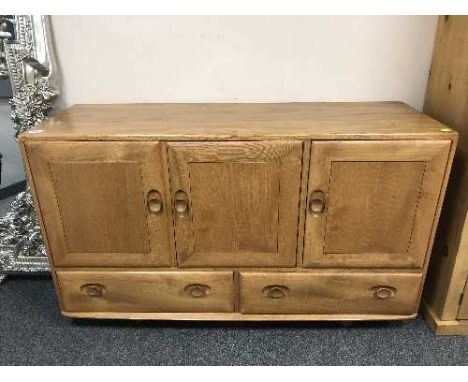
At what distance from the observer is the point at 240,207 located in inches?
44.1

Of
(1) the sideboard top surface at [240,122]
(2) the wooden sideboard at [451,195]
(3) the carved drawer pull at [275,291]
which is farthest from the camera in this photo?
(3) the carved drawer pull at [275,291]

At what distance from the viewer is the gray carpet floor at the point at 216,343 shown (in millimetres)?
1221

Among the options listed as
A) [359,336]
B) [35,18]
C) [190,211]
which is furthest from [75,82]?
[359,336]

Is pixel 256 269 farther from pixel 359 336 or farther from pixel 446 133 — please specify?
pixel 446 133

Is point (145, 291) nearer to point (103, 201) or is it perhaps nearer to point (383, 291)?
point (103, 201)

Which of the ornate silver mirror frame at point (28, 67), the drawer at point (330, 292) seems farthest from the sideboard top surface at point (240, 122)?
the drawer at point (330, 292)

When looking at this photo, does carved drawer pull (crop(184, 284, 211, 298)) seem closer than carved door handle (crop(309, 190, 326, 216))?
No

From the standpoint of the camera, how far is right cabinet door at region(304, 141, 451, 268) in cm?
103

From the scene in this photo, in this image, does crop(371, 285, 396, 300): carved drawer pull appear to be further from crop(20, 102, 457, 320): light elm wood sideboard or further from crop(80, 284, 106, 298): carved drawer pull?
crop(80, 284, 106, 298): carved drawer pull

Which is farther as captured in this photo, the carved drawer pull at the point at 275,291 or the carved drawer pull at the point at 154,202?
the carved drawer pull at the point at 275,291

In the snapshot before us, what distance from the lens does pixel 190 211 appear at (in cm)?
113

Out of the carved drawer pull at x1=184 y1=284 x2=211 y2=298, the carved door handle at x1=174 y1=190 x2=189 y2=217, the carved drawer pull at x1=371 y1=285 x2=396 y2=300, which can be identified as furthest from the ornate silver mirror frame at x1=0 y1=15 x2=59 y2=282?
the carved drawer pull at x1=371 y1=285 x2=396 y2=300

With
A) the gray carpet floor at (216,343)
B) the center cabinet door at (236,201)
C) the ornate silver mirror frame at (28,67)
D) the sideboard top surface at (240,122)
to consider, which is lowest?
the gray carpet floor at (216,343)

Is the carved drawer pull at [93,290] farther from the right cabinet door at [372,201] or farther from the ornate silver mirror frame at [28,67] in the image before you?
the right cabinet door at [372,201]
